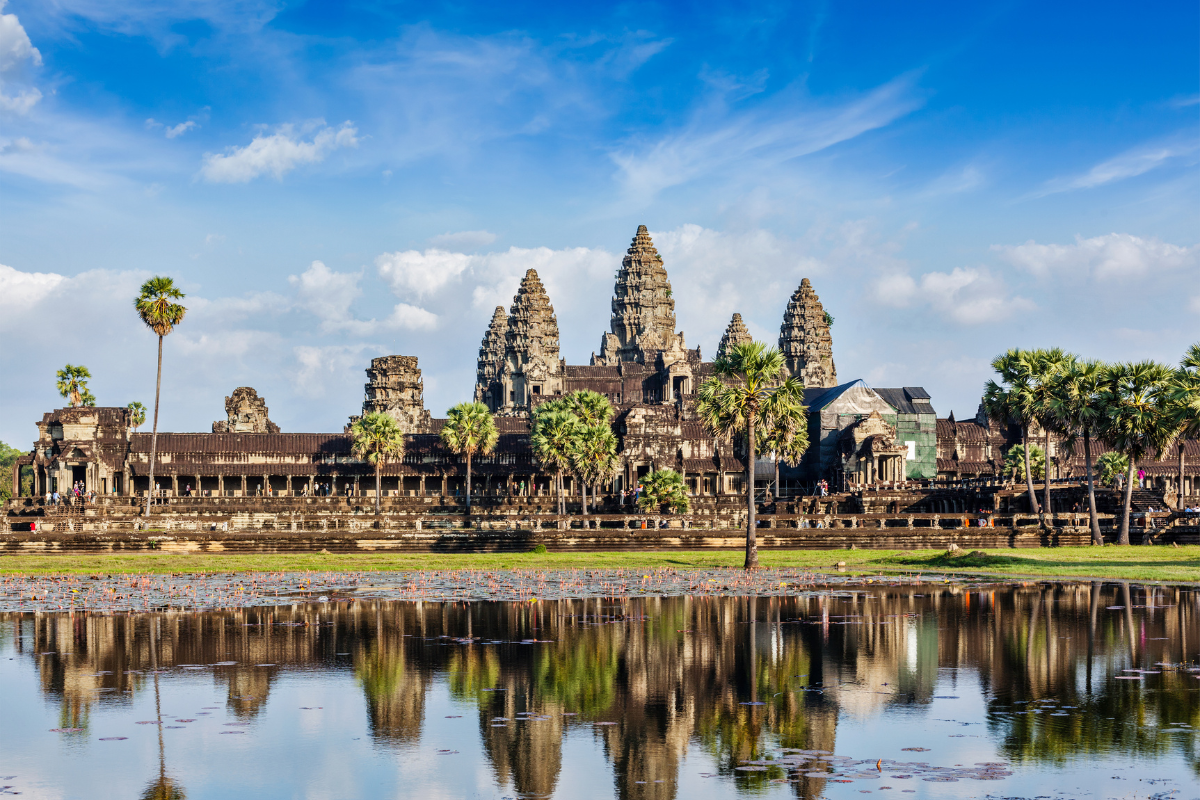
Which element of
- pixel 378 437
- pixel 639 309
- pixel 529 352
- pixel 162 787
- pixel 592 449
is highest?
pixel 639 309

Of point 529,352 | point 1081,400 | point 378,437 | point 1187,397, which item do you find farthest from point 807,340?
point 1187,397

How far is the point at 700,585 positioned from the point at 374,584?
934 centimetres

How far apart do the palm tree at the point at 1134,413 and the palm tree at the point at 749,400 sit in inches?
748

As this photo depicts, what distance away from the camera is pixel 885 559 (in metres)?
46.2

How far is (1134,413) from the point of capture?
5625cm

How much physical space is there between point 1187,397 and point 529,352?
346ft

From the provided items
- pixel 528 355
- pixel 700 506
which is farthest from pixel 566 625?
pixel 528 355

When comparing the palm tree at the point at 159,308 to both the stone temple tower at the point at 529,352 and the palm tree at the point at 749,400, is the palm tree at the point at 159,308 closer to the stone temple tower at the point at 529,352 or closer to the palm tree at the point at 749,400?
the palm tree at the point at 749,400

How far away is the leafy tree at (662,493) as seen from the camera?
70000 mm

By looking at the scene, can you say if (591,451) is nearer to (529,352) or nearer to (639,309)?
(529,352)

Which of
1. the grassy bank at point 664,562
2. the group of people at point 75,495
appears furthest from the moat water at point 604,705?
the group of people at point 75,495

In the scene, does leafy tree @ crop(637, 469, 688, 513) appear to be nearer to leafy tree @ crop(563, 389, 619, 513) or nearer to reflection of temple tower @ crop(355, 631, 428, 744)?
leafy tree @ crop(563, 389, 619, 513)

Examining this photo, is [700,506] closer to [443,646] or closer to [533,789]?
[443,646]

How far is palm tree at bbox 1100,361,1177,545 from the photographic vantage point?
55.7 meters
